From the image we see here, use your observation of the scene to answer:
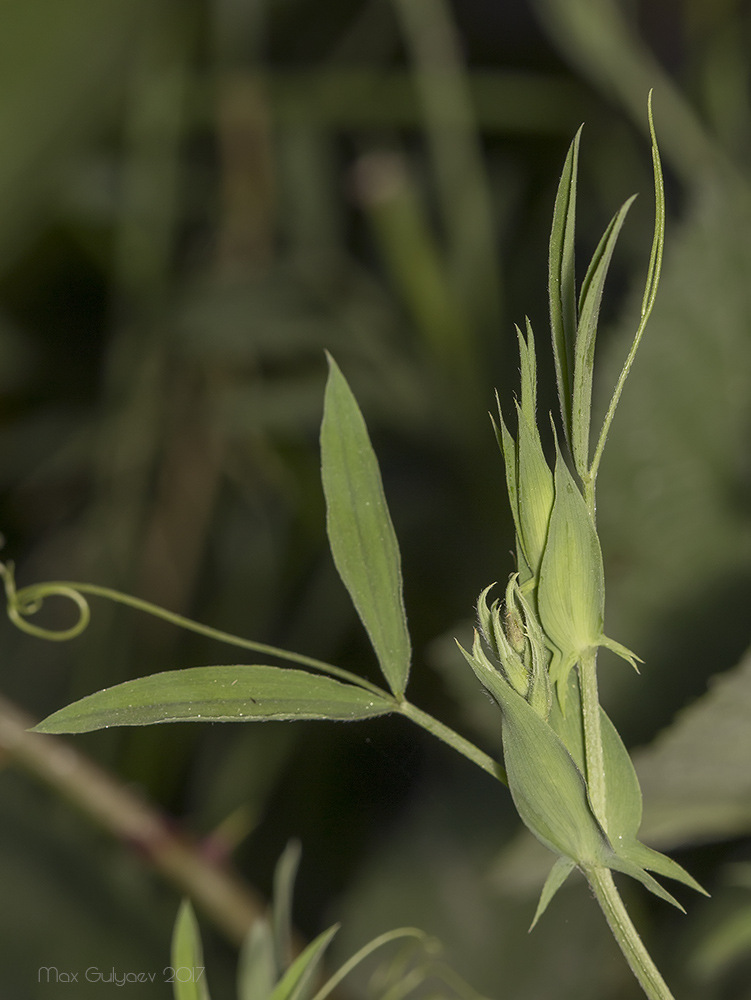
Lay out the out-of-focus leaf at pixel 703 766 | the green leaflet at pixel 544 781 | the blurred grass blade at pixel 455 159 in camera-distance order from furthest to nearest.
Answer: the blurred grass blade at pixel 455 159 → the out-of-focus leaf at pixel 703 766 → the green leaflet at pixel 544 781

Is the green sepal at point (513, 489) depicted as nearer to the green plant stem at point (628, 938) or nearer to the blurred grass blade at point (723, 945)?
the green plant stem at point (628, 938)

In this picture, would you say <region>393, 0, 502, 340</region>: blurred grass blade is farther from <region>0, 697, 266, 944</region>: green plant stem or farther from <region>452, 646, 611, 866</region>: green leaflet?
<region>452, 646, 611, 866</region>: green leaflet

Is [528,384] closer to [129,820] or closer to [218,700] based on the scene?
[218,700]

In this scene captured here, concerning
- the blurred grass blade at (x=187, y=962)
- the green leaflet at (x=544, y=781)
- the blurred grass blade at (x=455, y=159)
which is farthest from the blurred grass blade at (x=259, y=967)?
the blurred grass blade at (x=455, y=159)

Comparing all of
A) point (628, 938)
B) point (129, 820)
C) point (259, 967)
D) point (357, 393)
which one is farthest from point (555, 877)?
point (357, 393)

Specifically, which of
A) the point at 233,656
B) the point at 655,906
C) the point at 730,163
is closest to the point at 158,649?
the point at 233,656

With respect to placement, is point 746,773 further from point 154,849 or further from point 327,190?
point 327,190
